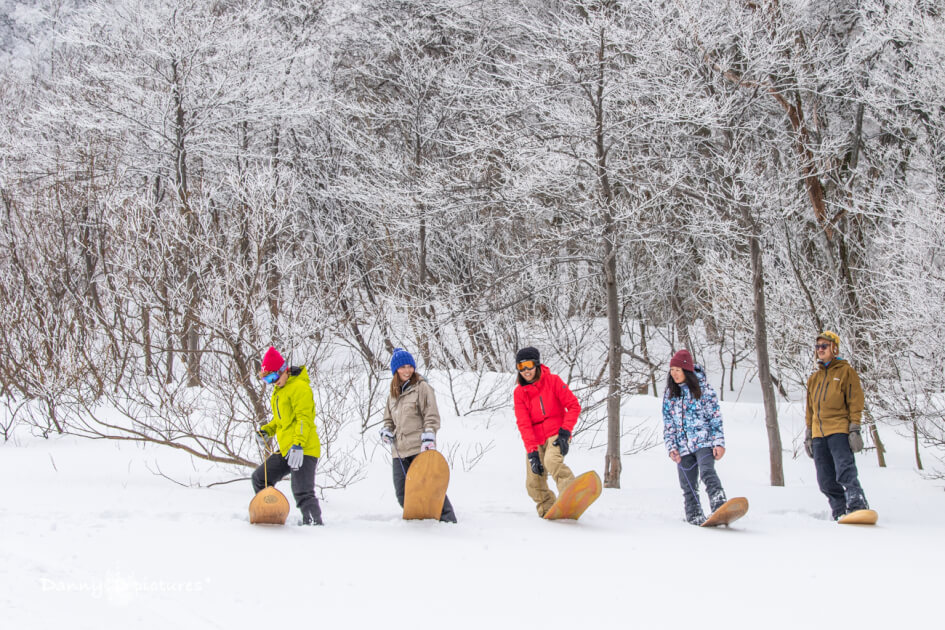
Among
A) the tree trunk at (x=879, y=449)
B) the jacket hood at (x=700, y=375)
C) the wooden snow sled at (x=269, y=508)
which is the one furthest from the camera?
the tree trunk at (x=879, y=449)

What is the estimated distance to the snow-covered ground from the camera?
128 inches

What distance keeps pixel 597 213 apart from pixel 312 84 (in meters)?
11.0

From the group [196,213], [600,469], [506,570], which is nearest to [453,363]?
[600,469]

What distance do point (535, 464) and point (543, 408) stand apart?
1.45 ft

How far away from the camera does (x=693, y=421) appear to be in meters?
5.75

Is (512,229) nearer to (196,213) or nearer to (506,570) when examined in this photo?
(196,213)

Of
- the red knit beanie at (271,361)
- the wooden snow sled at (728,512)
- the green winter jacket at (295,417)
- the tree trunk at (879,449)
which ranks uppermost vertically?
the red knit beanie at (271,361)

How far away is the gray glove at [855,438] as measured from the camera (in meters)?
5.84

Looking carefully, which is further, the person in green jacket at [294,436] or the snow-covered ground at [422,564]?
the person in green jacket at [294,436]

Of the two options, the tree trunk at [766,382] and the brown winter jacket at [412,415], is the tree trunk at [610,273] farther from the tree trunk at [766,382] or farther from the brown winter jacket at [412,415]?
the brown winter jacket at [412,415]

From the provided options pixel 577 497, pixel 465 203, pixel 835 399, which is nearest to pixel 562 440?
pixel 577 497

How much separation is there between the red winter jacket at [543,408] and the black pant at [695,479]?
1042 mm

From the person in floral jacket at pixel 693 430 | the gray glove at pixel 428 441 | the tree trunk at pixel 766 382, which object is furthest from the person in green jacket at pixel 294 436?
the tree trunk at pixel 766 382

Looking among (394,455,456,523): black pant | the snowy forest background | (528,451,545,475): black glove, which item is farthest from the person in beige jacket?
the snowy forest background
